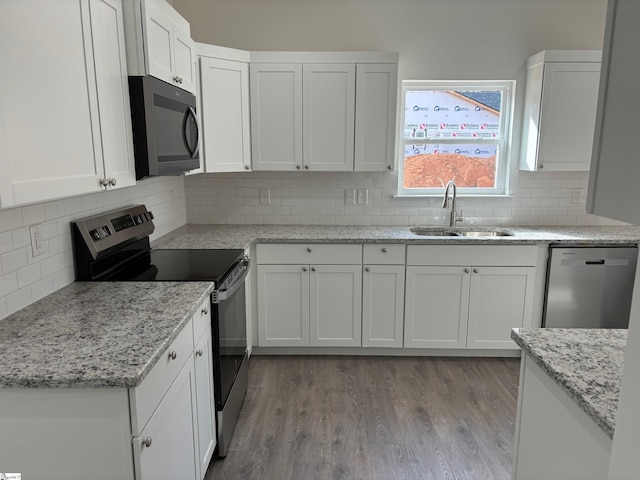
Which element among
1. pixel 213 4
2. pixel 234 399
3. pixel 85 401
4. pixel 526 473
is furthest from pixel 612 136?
pixel 213 4

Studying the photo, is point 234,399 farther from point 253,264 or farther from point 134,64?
point 134,64

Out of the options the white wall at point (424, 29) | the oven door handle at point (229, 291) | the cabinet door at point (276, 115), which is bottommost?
the oven door handle at point (229, 291)

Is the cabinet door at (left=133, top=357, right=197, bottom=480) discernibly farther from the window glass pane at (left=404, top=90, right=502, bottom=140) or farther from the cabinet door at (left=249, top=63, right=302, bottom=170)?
Result: the window glass pane at (left=404, top=90, right=502, bottom=140)

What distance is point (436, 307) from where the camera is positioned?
327 centimetres

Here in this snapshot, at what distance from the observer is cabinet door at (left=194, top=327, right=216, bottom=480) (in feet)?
6.19

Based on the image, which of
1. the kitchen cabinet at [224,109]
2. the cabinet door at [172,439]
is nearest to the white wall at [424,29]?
the kitchen cabinet at [224,109]

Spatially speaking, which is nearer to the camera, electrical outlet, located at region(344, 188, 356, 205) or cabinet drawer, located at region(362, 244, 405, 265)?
cabinet drawer, located at region(362, 244, 405, 265)

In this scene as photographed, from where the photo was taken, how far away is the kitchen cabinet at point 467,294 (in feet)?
10.5

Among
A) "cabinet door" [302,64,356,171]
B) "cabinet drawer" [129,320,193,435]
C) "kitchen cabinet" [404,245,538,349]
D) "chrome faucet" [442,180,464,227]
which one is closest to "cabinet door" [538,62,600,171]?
"chrome faucet" [442,180,464,227]

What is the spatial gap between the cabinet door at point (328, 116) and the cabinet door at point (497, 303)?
1.30 m

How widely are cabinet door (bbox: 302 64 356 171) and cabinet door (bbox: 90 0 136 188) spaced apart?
158 cm

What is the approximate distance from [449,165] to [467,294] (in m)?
1.15

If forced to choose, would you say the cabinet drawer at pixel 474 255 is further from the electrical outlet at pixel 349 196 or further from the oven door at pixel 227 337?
the oven door at pixel 227 337

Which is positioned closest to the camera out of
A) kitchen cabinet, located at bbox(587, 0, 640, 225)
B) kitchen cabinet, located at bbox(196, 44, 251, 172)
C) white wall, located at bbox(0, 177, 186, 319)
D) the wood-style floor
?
kitchen cabinet, located at bbox(587, 0, 640, 225)
